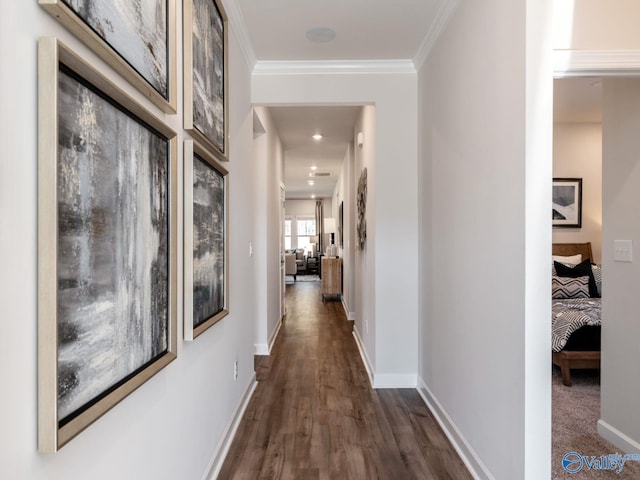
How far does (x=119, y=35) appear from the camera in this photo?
95 centimetres

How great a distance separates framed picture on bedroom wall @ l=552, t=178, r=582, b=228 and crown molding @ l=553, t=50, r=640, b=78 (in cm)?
412

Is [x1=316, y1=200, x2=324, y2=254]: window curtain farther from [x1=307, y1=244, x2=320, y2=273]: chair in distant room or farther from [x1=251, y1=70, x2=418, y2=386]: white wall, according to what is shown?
[x1=251, y1=70, x2=418, y2=386]: white wall

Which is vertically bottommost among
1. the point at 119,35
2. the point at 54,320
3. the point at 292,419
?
the point at 292,419

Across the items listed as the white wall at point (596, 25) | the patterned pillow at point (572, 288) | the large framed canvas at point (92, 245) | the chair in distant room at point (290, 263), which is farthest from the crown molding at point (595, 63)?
the chair in distant room at point (290, 263)

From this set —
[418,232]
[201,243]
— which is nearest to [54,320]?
[201,243]

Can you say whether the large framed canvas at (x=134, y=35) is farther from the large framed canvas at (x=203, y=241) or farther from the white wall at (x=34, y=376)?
the large framed canvas at (x=203, y=241)

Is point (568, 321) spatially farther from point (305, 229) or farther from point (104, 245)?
point (305, 229)

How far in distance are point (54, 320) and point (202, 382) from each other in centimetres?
114

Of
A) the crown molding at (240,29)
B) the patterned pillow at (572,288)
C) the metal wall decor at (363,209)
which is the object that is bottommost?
the patterned pillow at (572,288)

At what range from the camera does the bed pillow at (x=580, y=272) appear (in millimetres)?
4219

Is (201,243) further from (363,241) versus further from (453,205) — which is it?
(363,241)

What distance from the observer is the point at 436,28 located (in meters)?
2.52

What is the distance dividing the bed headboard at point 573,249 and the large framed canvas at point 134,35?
5.46m

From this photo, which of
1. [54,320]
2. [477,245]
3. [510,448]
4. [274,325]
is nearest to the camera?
[54,320]
